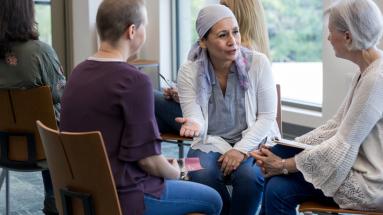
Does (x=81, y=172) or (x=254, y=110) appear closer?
(x=81, y=172)

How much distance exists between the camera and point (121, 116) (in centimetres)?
195

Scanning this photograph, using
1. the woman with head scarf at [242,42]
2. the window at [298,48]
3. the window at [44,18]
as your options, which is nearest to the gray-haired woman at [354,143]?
the woman with head scarf at [242,42]

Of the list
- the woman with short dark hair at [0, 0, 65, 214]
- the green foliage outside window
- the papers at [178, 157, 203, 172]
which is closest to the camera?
the papers at [178, 157, 203, 172]

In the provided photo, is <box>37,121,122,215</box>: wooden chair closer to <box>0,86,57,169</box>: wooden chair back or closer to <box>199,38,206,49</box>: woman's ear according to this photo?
<box>0,86,57,169</box>: wooden chair back

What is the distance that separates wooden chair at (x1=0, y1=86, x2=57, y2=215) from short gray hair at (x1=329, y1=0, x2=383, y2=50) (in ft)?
4.40

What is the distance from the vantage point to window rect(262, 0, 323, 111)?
476cm

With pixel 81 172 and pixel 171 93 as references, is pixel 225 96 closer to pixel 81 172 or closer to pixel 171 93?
pixel 171 93

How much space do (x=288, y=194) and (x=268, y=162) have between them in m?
0.16

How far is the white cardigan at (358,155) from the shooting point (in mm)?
2098

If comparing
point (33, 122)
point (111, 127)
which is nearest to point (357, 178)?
point (111, 127)

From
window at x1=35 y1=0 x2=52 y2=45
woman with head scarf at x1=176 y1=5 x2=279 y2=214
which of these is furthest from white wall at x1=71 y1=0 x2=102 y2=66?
woman with head scarf at x1=176 y1=5 x2=279 y2=214

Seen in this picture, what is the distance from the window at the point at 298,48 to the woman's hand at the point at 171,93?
1.87 metres

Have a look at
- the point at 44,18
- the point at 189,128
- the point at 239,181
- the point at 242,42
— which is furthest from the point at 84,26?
the point at 239,181

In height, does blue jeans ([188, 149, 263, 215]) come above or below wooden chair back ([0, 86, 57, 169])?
below
